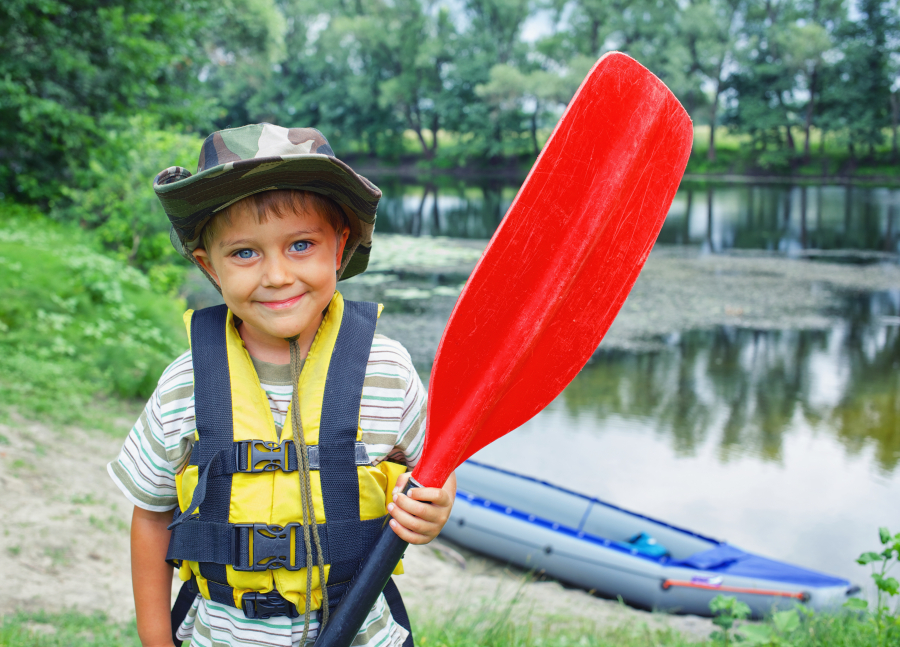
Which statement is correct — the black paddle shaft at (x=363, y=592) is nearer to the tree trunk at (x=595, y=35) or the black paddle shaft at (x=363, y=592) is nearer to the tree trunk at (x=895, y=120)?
the tree trunk at (x=895, y=120)

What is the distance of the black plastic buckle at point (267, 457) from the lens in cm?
112

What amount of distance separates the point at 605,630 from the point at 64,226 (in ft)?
24.2

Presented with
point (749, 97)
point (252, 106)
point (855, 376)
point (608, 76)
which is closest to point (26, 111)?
point (608, 76)

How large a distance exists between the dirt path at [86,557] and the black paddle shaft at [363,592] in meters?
1.58

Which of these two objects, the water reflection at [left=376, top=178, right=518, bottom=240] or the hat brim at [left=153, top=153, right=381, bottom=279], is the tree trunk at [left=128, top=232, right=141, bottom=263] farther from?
the water reflection at [left=376, top=178, right=518, bottom=240]

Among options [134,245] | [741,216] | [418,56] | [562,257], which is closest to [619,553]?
[562,257]

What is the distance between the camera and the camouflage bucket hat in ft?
3.46

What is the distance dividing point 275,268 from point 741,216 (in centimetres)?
2048

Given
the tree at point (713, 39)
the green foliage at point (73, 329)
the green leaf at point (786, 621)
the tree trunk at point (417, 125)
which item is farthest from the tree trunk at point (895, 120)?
the green leaf at point (786, 621)

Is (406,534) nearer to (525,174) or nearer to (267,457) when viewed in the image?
(267,457)

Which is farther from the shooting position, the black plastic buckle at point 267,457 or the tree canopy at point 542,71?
the tree canopy at point 542,71

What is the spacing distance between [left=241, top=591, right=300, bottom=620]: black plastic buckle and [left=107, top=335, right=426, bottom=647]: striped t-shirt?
0.06 ft

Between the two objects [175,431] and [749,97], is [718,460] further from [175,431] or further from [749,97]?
[749,97]

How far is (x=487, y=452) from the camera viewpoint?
236 inches
